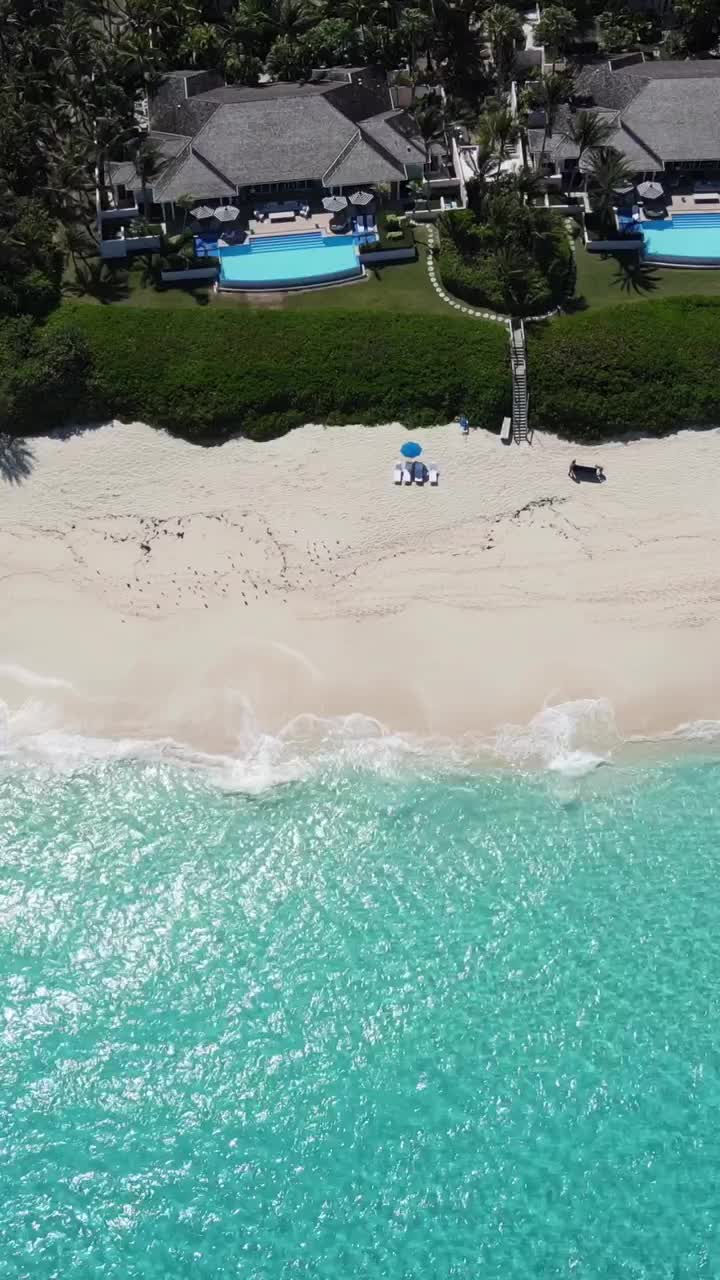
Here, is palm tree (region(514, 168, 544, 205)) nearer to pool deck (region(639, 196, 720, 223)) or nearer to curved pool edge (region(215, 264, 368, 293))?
pool deck (region(639, 196, 720, 223))

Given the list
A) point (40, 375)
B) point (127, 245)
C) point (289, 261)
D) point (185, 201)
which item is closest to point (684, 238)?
point (289, 261)

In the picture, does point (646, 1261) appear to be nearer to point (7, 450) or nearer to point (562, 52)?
point (7, 450)

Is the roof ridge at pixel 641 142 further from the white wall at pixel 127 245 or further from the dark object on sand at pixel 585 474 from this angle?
the white wall at pixel 127 245

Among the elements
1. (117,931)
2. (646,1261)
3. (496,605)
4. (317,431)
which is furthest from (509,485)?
(646,1261)

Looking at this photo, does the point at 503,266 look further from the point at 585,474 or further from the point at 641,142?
the point at 641,142

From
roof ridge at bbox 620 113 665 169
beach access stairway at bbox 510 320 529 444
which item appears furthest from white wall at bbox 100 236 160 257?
roof ridge at bbox 620 113 665 169

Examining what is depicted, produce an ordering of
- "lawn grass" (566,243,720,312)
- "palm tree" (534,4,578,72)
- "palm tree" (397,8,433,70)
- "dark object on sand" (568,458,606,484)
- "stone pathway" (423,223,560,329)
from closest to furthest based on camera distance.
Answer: "dark object on sand" (568,458,606,484) → "stone pathway" (423,223,560,329) → "lawn grass" (566,243,720,312) → "palm tree" (397,8,433,70) → "palm tree" (534,4,578,72)
